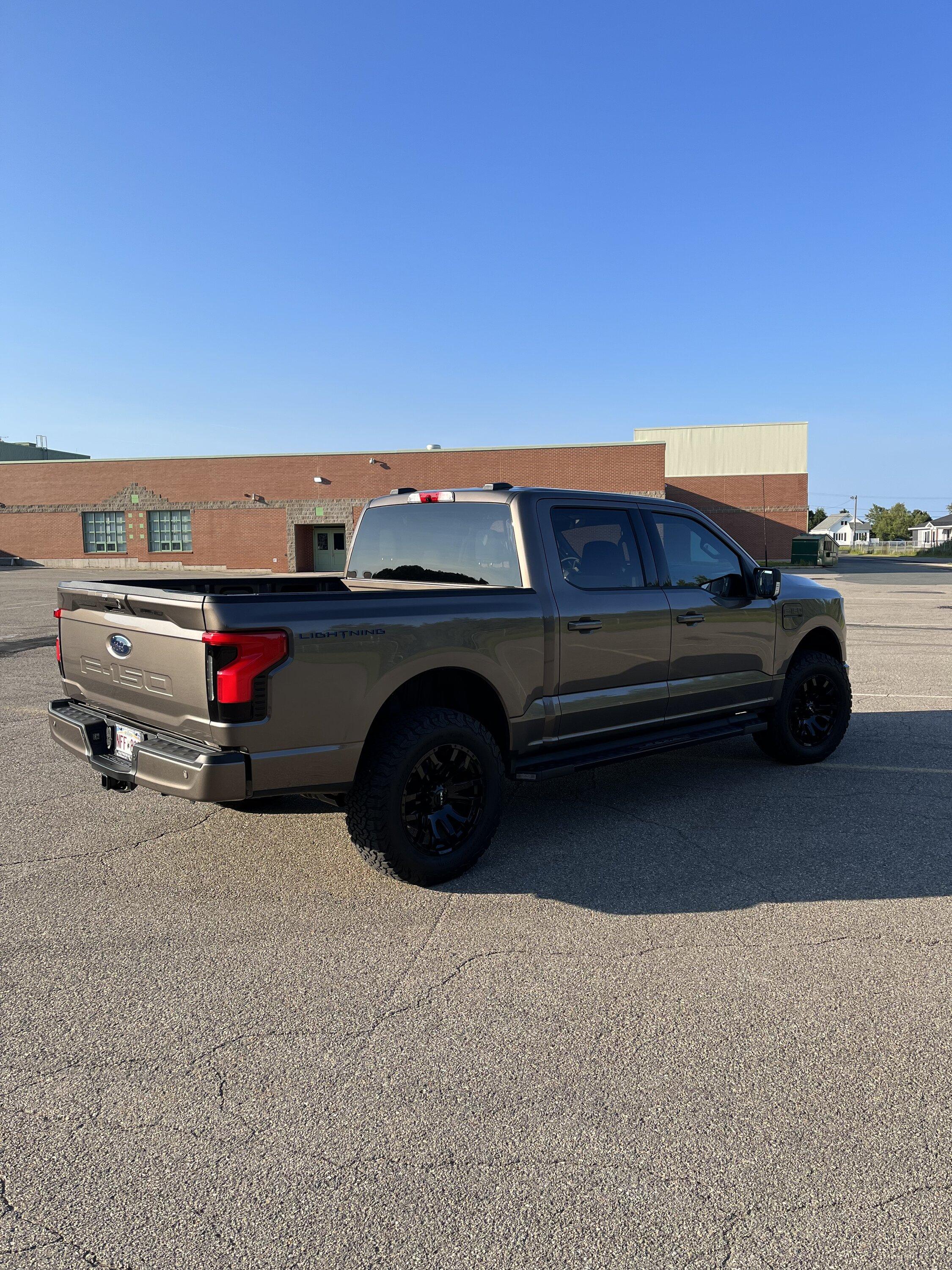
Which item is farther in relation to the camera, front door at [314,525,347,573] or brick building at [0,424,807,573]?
front door at [314,525,347,573]

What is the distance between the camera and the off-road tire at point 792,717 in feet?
21.6

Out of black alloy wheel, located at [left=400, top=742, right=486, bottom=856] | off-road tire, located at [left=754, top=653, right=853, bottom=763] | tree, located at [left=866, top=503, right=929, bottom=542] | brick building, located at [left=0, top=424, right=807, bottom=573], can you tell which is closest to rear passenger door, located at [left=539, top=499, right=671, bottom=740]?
black alloy wheel, located at [left=400, top=742, right=486, bottom=856]

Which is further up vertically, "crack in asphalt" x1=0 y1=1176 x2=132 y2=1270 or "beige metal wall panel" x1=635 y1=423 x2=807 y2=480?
"beige metal wall panel" x1=635 y1=423 x2=807 y2=480

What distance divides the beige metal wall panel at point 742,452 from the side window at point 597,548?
52441mm

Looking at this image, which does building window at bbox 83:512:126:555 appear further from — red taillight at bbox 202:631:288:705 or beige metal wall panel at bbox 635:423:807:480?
red taillight at bbox 202:631:288:705

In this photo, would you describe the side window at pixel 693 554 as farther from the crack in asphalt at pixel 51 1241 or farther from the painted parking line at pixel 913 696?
the crack in asphalt at pixel 51 1241

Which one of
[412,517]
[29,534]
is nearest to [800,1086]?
[412,517]

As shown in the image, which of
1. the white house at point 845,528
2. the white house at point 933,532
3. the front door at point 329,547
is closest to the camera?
the front door at point 329,547

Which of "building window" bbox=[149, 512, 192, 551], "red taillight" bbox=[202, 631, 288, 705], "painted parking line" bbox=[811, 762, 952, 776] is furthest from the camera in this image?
"building window" bbox=[149, 512, 192, 551]

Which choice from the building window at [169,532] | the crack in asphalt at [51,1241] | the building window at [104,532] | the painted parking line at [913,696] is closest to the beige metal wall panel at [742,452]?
the building window at [169,532]

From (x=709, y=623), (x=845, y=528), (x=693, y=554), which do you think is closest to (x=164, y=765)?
(x=709, y=623)

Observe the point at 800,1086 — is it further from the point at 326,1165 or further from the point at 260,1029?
the point at 260,1029

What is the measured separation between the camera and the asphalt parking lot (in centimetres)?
223

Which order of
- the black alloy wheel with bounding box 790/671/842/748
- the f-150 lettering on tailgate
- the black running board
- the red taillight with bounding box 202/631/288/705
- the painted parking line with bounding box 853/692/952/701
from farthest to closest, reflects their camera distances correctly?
the painted parking line with bounding box 853/692/952/701 < the black alloy wheel with bounding box 790/671/842/748 < the black running board < the f-150 lettering on tailgate < the red taillight with bounding box 202/631/288/705
